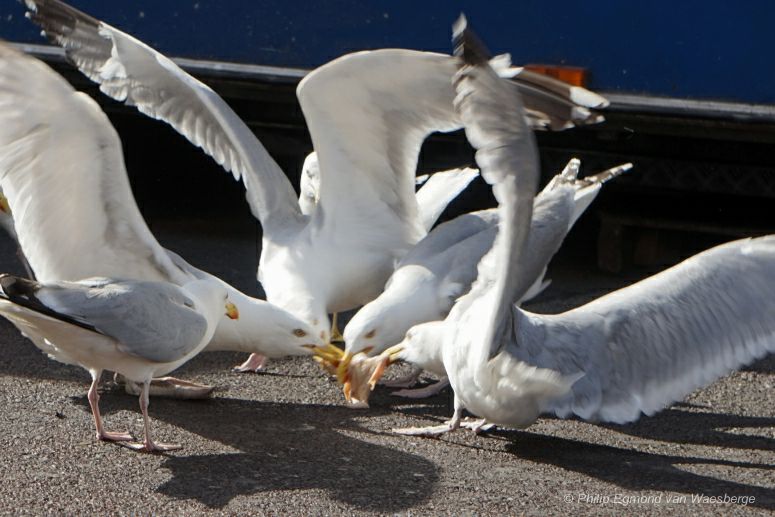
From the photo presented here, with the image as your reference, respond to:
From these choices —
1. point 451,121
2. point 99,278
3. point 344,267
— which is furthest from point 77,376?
point 451,121

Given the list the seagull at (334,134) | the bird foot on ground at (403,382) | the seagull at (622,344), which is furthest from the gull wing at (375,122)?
the seagull at (622,344)

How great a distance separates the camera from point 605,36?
296 inches

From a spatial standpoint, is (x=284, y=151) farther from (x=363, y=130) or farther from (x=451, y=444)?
(x=451, y=444)

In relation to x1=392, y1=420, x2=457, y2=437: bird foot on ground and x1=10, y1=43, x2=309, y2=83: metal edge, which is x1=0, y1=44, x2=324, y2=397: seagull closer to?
x1=392, y1=420, x2=457, y2=437: bird foot on ground

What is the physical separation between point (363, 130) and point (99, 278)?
2.03m

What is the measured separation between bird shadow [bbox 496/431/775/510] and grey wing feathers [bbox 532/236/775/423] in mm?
240

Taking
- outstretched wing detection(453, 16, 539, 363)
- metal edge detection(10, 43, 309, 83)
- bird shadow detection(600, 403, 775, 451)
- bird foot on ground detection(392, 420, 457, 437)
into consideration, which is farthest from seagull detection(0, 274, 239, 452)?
metal edge detection(10, 43, 309, 83)

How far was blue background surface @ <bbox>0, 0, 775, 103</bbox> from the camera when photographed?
7.31 meters

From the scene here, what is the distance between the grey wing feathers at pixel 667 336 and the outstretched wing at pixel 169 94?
2.42m

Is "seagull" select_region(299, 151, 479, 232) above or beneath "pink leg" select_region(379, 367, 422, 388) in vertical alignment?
above

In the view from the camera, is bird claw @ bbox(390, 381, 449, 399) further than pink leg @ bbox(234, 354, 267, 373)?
No

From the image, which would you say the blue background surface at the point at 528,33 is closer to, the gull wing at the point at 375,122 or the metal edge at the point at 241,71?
the metal edge at the point at 241,71

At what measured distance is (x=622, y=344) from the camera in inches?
188

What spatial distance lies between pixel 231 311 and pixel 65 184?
0.94m
